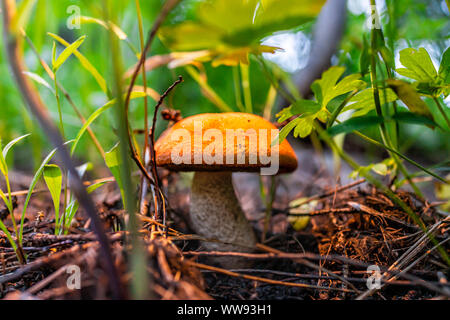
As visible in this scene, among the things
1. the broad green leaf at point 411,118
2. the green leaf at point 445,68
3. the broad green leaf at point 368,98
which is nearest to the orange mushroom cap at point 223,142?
the broad green leaf at point 368,98

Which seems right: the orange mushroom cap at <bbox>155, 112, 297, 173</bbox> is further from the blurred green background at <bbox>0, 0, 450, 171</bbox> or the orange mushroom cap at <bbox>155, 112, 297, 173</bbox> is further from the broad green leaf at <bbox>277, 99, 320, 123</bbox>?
the blurred green background at <bbox>0, 0, 450, 171</bbox>

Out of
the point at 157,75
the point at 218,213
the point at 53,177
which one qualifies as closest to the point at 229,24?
the point at 53,177

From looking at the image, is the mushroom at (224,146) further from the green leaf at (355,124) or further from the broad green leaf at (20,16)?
the broad green leaf at (20,16)

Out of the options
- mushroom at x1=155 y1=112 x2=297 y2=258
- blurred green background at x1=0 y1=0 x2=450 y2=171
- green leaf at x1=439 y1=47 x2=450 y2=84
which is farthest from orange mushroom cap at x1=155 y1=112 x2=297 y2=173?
blurred green background at x1=0 y1=0 x2=450 y2=171

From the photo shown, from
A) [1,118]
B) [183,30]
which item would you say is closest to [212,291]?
[183,30]

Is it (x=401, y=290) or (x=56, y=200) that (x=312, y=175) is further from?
(x=56, y=200)
